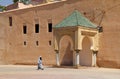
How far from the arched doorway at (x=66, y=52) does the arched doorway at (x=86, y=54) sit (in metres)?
1.34

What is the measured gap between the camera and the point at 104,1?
96.9 ft

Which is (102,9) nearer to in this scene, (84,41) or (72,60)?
(84,41)

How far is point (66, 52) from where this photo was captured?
32969mm

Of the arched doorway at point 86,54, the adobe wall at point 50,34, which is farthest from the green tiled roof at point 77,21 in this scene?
the arched doorway at point 86,54

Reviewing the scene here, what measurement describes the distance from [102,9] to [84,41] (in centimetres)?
372

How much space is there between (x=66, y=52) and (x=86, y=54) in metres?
2.53

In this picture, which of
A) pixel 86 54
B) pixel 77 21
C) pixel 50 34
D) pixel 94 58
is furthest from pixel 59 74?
pixel 50 34

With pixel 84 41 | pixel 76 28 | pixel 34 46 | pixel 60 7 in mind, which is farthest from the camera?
pixel 34 46

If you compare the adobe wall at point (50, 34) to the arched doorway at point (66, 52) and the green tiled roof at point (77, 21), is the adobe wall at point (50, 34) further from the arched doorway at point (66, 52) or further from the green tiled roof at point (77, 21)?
the arched doorway at point (66, 52)

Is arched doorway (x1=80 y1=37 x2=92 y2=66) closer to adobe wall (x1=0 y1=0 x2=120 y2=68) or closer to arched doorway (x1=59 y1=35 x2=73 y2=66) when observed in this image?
adobe wall (x1=0 y1=0 x2=120 y2=68)

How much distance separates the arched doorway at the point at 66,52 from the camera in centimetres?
3253

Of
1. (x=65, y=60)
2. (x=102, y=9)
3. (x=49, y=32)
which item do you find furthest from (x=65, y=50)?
(x=102, y=9)

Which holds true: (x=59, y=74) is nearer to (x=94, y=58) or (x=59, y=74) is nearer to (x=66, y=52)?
(x=94, y=58)

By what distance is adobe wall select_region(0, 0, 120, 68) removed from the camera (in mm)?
28891
